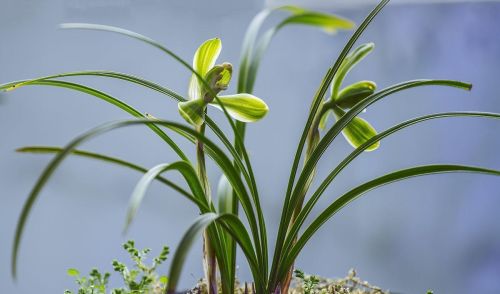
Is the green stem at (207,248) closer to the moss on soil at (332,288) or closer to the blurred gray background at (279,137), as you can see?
the moss on soil at (332,288)

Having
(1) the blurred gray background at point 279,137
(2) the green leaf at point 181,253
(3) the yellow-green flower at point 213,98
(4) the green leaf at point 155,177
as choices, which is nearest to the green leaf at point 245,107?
(3) the yellow-green flower at point 213,98

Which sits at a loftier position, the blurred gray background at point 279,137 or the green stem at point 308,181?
the blurred gray background at point 279,137

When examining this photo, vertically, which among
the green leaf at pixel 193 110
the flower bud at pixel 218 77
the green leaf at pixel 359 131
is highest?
the green leaf at pixel 359 131

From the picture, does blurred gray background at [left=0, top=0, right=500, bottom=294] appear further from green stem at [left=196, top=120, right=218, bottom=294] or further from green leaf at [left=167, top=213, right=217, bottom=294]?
green leaf at [left=167, top=213, right=217, bottom=294]

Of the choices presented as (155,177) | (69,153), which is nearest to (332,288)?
(155,177)

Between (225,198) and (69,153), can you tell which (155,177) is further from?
(225,198)

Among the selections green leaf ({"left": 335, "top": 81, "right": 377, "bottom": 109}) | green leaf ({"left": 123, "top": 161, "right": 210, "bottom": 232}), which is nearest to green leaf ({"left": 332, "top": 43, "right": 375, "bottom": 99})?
green leaf ({"left": 335, "top": 81, "right": 377, "bottom": 109})
